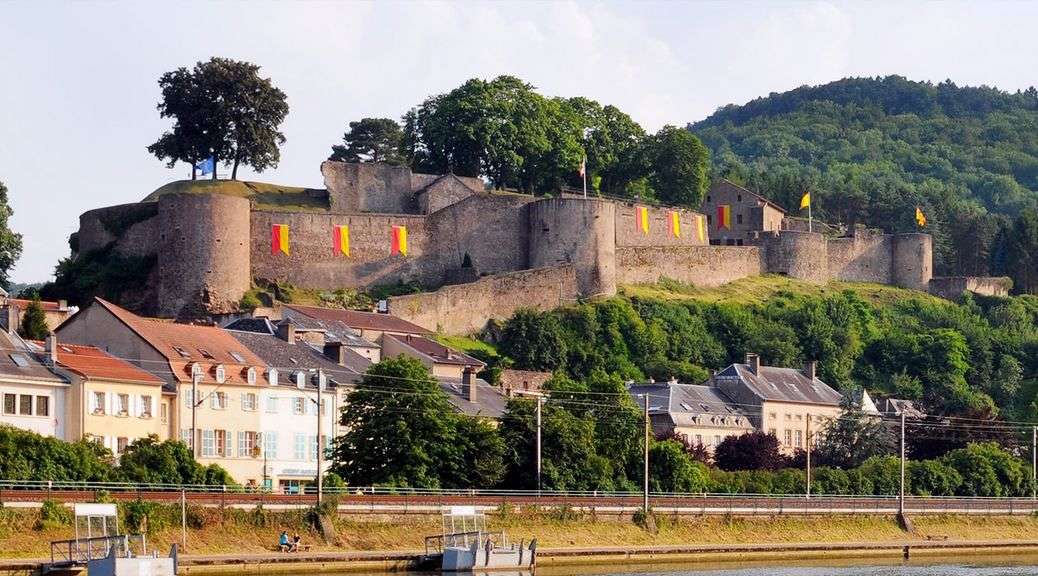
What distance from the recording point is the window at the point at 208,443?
67.9 meters

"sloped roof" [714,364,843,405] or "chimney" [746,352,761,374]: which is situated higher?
"chimney" [746,352,761,374]

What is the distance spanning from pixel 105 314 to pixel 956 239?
9784 centimetres

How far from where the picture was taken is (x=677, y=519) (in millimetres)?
69875

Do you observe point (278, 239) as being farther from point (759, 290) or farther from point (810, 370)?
point (759, 290)

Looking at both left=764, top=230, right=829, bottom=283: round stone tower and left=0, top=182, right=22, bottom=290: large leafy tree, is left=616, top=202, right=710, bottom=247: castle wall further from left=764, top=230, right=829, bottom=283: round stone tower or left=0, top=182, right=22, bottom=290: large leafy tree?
left=0, top=182, right=22, bottom=290: large leafy tree

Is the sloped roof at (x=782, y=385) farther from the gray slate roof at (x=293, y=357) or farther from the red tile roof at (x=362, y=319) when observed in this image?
the gray slate roof at (x=293, y=357)

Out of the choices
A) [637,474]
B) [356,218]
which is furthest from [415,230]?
[637,474]

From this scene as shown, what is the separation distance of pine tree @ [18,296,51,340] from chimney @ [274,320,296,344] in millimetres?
8482

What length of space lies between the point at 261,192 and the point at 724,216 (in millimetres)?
36973

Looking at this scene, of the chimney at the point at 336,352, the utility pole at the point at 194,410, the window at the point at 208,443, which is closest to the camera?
the utility pole at the point at 194,410

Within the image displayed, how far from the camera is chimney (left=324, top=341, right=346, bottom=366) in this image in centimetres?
7814

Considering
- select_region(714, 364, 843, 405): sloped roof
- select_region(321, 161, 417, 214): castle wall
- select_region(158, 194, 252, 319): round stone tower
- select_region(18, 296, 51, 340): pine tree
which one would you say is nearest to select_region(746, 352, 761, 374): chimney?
select_region(714, 364, 843, 405): sloped roof

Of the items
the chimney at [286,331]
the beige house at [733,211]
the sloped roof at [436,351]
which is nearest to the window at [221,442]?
the chimney at [286,331]

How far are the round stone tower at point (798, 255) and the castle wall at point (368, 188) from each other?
2600cm
